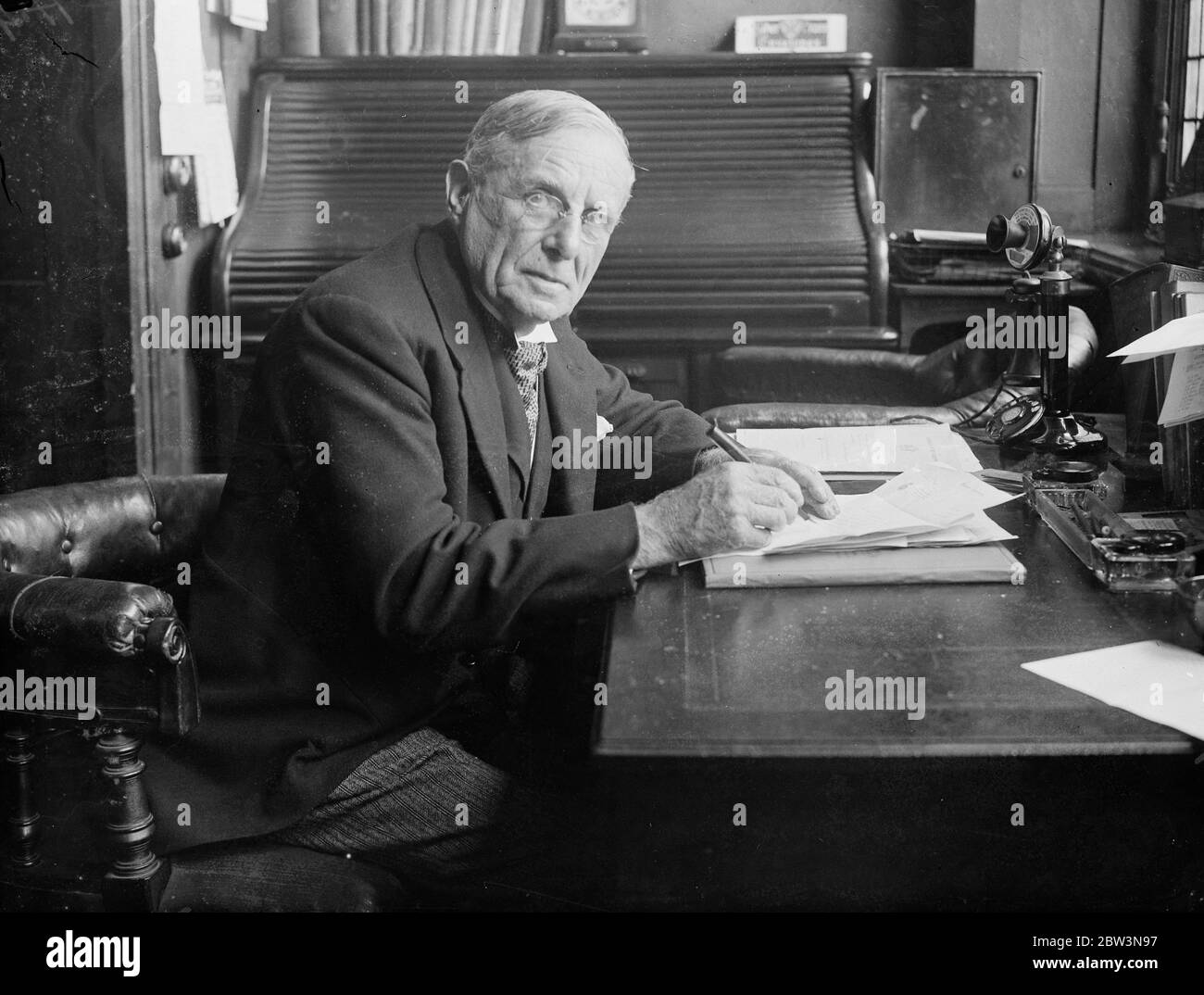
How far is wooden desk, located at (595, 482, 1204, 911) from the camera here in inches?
46.9

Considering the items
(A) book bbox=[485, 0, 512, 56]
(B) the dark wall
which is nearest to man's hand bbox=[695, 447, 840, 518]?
(B) the dark wall

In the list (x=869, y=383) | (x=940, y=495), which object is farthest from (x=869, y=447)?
(x=869, y=383)

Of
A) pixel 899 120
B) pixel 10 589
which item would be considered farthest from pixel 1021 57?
pixel 10 589

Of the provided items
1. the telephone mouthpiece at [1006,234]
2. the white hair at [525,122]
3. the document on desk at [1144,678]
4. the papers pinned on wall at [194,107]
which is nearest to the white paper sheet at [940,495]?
the document on desk at [1144,678]

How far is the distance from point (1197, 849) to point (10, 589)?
1386mm

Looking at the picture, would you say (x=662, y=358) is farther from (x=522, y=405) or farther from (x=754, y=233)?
(x=522, y=405)

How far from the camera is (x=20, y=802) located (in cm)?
166

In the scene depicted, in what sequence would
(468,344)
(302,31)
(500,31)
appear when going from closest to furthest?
(468,344)
(302,31)
(500,31)

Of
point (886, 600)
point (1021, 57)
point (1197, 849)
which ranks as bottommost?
point (1197, 849)

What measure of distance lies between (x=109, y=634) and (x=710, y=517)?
0.74m

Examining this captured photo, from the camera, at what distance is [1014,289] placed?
2336 millimetres

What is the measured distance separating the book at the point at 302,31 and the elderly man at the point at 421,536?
71.0 inches

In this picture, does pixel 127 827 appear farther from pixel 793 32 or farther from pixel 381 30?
pixel 793 32

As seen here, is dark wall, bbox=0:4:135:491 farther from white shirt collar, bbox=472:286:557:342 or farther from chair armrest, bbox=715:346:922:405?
chair armrest, bbox=715:346:922:405
